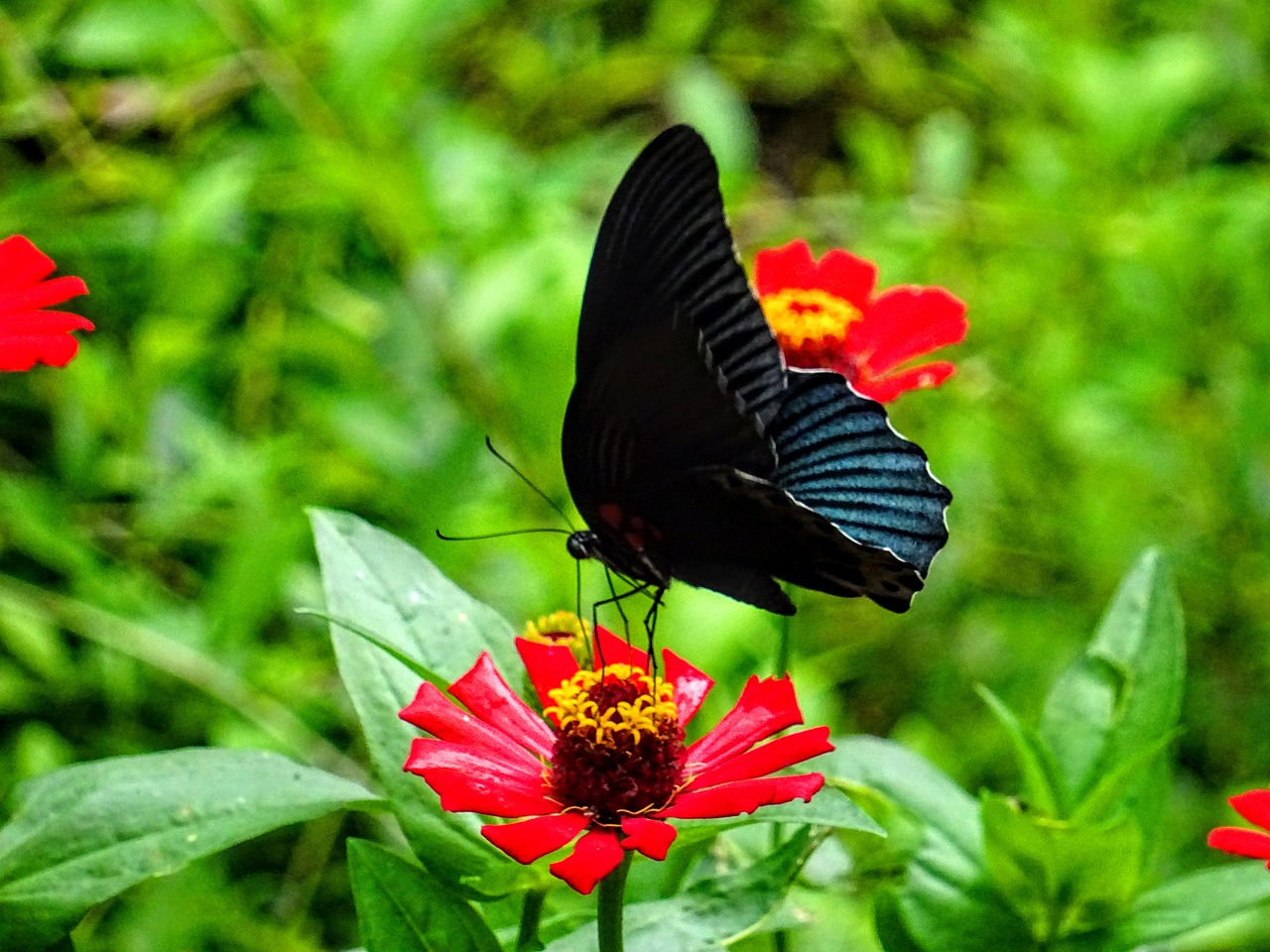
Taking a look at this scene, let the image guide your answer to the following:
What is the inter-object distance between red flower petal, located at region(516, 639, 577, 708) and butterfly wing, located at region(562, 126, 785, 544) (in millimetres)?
73

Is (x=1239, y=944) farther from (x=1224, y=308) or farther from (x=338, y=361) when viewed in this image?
(x=338, y=361)

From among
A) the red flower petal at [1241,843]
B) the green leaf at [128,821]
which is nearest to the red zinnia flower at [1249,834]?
the red flower petal at [1241,843]

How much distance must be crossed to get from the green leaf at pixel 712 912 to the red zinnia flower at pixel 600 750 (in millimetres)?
31

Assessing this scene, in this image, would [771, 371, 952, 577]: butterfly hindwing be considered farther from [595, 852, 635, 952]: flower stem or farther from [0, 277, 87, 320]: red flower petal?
[0, 277, 87, 320]: red flower petal

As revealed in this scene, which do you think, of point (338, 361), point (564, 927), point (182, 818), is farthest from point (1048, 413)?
point (182, 818)

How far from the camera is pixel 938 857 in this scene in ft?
2.28

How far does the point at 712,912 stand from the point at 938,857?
7.2 inches

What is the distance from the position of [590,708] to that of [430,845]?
11 cm

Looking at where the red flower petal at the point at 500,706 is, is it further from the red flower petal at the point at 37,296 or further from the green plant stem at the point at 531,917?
the red flower petal at the point at 37,296

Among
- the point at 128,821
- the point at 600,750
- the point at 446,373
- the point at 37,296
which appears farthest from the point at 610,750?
the point at 446,373

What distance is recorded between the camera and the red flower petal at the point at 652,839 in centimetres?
51

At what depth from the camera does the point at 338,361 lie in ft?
4.47

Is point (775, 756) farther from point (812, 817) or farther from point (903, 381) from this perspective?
point (903, 381)

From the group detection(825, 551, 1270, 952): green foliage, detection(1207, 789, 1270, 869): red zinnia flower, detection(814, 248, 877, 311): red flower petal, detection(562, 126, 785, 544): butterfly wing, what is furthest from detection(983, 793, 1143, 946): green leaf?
detection(814, 248, 877, 311): red flower petal
